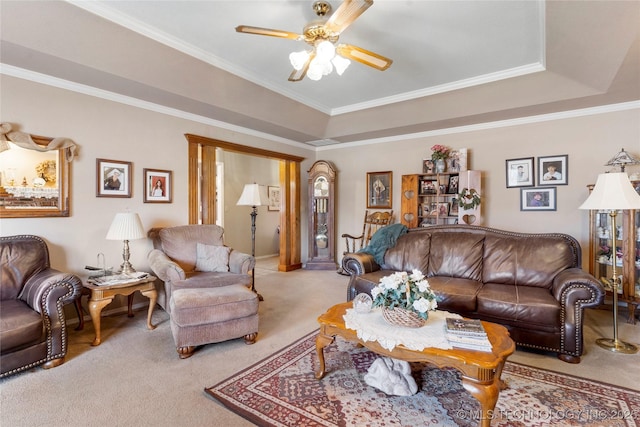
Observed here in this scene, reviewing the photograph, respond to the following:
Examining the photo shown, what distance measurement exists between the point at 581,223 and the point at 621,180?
1804 mm

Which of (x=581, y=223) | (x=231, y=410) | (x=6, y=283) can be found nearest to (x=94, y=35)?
(x=6, y=283)

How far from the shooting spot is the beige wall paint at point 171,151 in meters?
3.19

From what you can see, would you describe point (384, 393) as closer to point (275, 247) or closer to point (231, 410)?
point (231, 410)

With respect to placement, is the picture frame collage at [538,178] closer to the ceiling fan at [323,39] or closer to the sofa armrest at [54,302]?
the ceiling fan at [323,39]

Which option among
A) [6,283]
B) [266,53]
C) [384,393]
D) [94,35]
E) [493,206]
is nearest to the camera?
[384,393]

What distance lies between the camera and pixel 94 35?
2783 millimetres

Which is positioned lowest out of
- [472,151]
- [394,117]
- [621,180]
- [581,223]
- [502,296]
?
[502,296]

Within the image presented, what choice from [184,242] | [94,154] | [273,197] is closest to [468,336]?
[184,242]

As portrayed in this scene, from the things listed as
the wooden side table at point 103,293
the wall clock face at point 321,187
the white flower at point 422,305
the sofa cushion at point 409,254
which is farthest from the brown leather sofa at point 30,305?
the wall clock face at point 321,187

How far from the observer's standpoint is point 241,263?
359 centimetres

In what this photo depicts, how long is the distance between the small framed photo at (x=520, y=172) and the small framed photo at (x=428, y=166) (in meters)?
1.04

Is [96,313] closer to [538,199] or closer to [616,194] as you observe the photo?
[616,194]

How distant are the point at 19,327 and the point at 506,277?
4.15 meters

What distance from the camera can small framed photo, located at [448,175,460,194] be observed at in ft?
16.4
